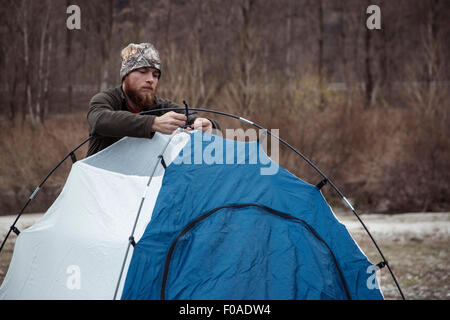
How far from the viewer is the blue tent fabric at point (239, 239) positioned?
2631 millimetres

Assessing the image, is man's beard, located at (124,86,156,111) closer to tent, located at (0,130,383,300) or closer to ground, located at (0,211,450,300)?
tent, located at (0,130,383,300)

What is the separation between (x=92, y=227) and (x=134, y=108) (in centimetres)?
103

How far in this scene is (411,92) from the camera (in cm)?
1322

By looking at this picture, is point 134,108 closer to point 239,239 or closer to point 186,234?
point 186,234

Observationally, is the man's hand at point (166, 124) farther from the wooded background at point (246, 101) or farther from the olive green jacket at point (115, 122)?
the wooded background at point (246, 101)

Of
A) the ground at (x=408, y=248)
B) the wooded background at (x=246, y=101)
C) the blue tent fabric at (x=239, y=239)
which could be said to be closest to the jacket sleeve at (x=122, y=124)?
the blue tent fabric at (x=239, y=239)

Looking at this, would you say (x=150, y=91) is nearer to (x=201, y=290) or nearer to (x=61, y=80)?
(x=201, y=290)

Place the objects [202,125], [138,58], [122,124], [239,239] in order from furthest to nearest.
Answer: [138,58] < [202,125] < [122,124] < [239,239]

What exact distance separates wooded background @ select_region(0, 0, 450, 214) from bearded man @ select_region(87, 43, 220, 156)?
21.8 ft

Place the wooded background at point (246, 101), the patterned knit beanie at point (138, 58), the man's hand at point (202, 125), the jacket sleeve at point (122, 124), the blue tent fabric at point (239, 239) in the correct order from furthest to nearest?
the wooded background at point (246, 101)
the patterned knit beanie at point (138, 58)
the man's hand at point (202, 125)
the jacket sleeve at point (122, 124)
the blue tent fabric at point (239, 239)

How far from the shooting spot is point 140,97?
3.42 m

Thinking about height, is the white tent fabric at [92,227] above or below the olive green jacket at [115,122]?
below

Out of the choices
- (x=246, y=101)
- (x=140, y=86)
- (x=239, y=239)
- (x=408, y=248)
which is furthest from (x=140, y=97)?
(x=246, y=101)

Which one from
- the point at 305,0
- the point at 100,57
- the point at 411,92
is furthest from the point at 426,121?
the point at 305,0
